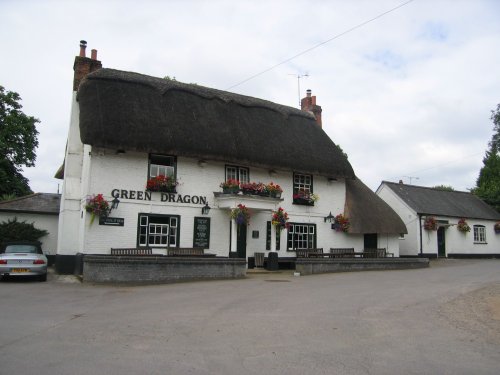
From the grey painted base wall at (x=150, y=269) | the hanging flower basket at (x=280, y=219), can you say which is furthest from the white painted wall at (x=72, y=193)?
the hanging flower basket at (x=280, y=219)

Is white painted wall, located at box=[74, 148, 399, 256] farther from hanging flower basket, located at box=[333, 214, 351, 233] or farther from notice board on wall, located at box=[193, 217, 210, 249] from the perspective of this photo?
hanging flower basket, located at box=[333, 214, 351, 233]

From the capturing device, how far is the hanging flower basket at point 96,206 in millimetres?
18172

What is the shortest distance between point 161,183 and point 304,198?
7948 mm

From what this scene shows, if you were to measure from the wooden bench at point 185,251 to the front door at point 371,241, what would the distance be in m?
11.1

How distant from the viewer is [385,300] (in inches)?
488

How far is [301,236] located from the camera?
80.1 ft

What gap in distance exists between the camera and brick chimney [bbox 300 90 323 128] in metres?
29.4

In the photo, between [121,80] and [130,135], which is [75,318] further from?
[121,80]

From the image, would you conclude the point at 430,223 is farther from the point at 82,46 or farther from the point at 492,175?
the point at 82,46

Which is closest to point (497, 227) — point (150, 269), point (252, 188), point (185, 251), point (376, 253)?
point (376, 253)

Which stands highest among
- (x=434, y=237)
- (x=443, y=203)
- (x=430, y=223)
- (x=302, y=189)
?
(x=443, y=203)

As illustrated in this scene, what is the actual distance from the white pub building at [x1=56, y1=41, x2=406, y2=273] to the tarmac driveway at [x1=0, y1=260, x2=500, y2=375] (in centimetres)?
541

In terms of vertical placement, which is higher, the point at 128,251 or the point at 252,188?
the point at 252,188

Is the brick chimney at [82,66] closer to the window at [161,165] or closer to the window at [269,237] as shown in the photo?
the window at [161,165]
